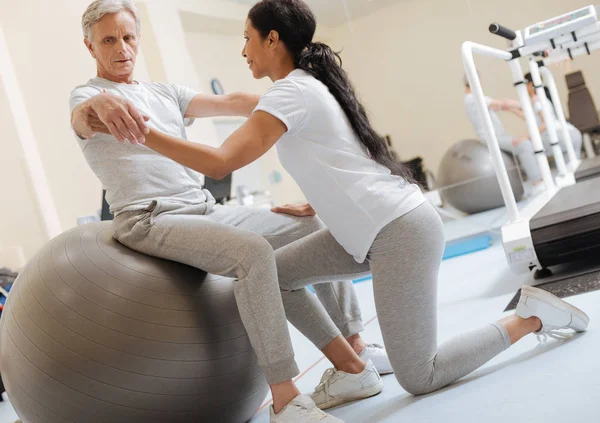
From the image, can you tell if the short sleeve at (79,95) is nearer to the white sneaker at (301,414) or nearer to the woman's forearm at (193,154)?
the woman's forearm at (193,154)

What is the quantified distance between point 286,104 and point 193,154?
0.82 ft

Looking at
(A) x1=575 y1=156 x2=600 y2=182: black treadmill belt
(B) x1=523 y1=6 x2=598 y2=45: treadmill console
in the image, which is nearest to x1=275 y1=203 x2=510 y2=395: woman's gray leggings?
(B) x1=523 y1=6 x2=598 y2=45: treadmill console

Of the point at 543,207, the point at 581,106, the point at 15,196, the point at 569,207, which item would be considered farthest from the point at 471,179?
the point at 15,196

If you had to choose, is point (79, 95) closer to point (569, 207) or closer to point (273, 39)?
point (273, 39)

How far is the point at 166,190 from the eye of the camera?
1.98 meters

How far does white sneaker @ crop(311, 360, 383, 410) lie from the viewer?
201 centimetres

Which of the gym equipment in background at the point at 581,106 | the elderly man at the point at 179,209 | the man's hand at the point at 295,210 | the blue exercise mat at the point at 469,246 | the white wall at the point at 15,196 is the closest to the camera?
the elderly man at the point at 179,209

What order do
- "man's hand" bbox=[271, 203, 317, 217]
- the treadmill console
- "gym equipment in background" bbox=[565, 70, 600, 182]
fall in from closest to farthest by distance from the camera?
1. "man's hand" bbox=[271, 203, 317, 217]
2. the treadmill console
3. "gym equipment in background" bbox=[565, 70, 600, 182]

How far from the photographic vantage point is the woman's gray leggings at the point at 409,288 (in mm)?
1758

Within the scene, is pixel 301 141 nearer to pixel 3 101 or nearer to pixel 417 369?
pixel 417 369

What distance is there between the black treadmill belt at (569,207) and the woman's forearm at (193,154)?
72.4 inches

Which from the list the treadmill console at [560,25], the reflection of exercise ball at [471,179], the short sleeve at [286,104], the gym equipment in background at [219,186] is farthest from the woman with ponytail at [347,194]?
the reflection of exercise ball at [471,179]

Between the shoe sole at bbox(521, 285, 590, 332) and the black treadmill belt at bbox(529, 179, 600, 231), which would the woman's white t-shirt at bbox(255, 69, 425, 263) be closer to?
the shoe sole at bbox(521, 285, 590, 332)

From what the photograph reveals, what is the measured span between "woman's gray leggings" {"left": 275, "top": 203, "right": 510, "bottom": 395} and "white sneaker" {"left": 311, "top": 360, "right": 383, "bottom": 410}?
192 mm
